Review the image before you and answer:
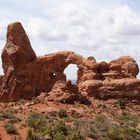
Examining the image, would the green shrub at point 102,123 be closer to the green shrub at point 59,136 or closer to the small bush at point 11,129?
the green shrub at point 59,136

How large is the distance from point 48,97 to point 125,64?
938cm

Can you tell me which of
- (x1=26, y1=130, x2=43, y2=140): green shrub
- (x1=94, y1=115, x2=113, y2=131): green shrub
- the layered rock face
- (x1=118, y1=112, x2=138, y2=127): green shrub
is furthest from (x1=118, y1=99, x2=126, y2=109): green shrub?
(x1=26, y1=130, x2=43, y2=140): green shrub

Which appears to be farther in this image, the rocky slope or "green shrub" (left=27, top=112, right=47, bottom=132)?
the rocky slope

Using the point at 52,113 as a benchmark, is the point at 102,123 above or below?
below

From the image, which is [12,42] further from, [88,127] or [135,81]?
[88,127]

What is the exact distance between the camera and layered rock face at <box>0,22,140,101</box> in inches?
1857

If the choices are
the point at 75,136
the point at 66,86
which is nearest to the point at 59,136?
the point at 75,136

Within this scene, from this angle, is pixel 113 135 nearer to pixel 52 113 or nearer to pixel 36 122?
pixel 36 122

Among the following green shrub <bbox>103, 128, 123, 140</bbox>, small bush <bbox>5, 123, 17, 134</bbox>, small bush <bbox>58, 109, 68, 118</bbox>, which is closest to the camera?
small bush <bbox>5, 123, 17, 134</bbox>

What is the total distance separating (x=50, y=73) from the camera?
161 ft

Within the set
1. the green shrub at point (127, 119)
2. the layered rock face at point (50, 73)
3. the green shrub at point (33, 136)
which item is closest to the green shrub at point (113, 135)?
the green shrub at point (127, 119)

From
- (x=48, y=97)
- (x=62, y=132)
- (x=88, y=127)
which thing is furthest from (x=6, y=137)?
(x=48, y=97)

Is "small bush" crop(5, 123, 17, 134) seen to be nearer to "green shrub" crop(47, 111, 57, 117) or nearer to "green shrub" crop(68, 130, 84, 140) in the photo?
"green shrub" crop(68, 130, 84, 140)

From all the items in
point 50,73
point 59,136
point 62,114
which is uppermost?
point 50,73
